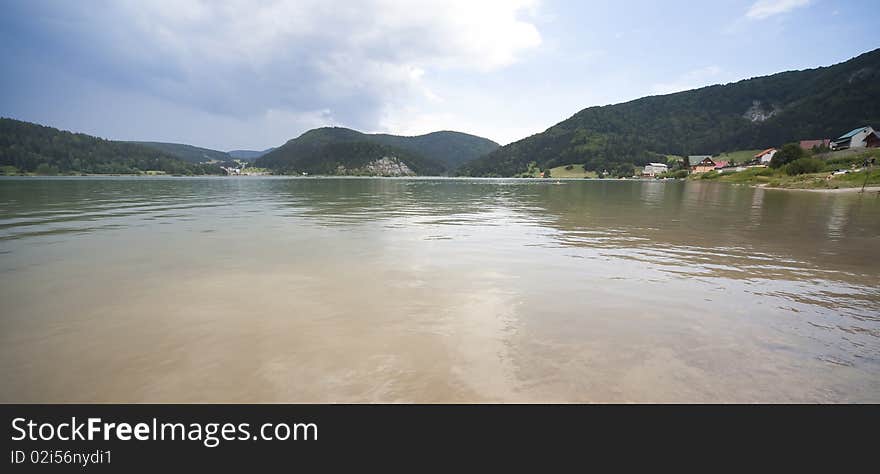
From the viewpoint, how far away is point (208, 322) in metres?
7.14

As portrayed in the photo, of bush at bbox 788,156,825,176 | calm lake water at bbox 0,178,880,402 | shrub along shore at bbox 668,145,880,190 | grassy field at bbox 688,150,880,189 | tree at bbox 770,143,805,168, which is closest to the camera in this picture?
calm lake water at bbox 0,178,880,402

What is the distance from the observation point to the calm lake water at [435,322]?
494 cm

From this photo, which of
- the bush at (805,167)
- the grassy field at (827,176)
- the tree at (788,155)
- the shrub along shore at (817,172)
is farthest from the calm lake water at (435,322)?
the tree at (788,155)

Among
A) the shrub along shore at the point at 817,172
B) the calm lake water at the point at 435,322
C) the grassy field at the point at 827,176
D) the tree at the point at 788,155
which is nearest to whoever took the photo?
the calm lake water at the point at 435,322

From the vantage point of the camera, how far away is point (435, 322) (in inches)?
286

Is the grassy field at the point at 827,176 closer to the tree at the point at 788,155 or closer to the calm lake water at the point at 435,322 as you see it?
the tree at the point at 788,155

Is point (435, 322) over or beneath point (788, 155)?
beneath

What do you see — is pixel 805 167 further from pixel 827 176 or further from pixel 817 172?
pixel 827 176

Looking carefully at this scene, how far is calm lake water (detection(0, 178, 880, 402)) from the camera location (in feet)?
16.2

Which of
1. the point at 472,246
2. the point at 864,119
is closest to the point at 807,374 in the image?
the point at 472,246

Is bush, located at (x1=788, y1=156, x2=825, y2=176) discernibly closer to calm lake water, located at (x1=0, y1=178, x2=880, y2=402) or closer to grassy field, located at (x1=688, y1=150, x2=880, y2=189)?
Result: grassy field, located at (x1=688, y1=150, x2=880, y2=189)

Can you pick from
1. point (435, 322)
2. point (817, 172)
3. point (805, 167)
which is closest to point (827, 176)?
point (805, 167)

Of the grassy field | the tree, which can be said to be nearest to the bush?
the grassy field
